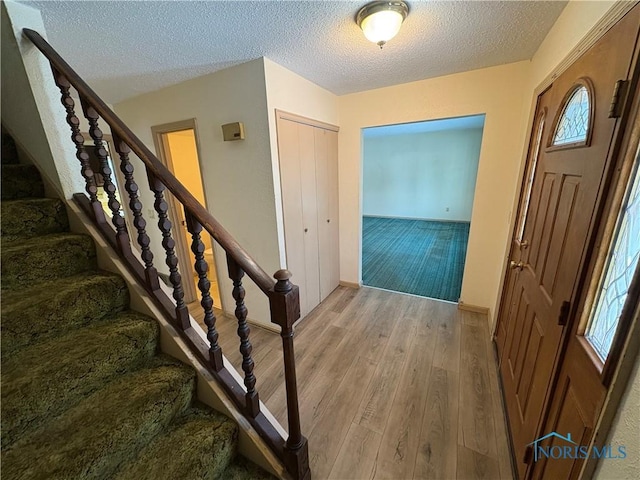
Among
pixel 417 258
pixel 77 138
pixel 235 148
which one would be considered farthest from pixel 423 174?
pixel 77 138

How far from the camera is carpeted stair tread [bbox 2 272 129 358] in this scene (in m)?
1.01

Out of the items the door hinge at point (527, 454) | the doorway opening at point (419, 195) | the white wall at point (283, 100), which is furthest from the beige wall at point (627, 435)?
the doorway opening at point (419, 195)

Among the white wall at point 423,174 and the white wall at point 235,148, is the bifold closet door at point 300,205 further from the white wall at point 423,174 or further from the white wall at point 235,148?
the white wall at point 423,174

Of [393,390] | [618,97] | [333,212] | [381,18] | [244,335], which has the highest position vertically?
[381,18]

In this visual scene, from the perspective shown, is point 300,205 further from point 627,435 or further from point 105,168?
point 627,435

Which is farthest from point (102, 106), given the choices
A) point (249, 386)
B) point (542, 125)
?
point (542, 125)

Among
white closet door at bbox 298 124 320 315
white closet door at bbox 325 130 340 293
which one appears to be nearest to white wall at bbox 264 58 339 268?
white closet door at bbox 298 124 320 315

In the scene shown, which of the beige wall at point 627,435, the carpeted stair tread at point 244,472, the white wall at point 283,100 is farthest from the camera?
the white wall at point 283,100

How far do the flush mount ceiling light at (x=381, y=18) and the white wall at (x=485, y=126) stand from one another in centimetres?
126

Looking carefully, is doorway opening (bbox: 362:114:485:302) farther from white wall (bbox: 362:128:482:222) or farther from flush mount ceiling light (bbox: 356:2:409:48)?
flush mount ceiling light (bbox: 356:2:409:48)

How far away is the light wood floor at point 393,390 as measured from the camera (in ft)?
4.52

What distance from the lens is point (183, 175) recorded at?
367cm

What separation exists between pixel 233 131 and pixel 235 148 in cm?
15

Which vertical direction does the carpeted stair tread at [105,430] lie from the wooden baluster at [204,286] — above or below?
below
